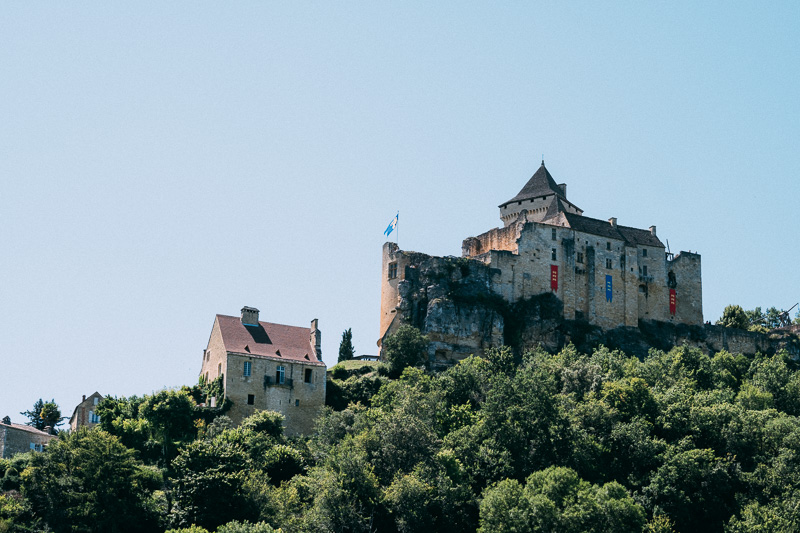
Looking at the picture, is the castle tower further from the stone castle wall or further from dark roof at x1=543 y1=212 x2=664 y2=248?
the stone castle wall

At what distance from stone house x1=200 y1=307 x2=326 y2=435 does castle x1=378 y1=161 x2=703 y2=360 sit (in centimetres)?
1023

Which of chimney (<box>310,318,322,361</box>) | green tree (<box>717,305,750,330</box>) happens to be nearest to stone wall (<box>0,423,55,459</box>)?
chimney (<box>310,318,322,361</box>)

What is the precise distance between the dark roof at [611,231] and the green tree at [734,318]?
545 inches

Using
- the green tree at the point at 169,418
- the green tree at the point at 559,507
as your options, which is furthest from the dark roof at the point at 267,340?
the green tree at the point at 559,507

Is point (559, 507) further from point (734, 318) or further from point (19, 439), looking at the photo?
point (734, 318)

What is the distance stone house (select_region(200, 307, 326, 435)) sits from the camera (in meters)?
69.1

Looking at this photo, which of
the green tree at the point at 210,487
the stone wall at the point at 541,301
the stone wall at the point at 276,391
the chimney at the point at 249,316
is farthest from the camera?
the stone wall at the point at 541,301

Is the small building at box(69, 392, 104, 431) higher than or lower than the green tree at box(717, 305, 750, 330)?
lower

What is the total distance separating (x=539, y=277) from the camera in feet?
275

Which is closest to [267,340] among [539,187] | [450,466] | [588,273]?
[450,466]

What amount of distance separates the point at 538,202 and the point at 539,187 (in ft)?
6.76

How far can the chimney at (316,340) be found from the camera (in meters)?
73.2

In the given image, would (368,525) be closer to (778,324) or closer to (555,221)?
(555,221)

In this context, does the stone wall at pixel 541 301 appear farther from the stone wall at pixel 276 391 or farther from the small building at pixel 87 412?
the small building at pixel 87 412
